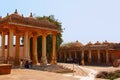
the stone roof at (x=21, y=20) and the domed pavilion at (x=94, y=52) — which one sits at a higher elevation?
the stone roof at (x=21, y=20)

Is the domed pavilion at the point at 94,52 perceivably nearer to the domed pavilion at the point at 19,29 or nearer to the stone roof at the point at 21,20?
the domed pavilion at the point at 19,29

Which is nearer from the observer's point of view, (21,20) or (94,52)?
(21,20)

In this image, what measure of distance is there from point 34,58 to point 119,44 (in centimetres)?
1910

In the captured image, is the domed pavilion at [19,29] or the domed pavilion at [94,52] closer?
the domed pavilion at [19,29]

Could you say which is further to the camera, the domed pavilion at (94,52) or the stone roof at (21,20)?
the domed pavilion at (94,52)

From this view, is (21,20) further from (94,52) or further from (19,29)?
(94,52)

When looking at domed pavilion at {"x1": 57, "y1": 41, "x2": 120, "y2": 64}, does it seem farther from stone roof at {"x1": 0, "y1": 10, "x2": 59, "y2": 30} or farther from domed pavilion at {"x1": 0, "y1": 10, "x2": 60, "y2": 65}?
stone roof at {"x1": 0, "y1": 10, "x2": 59, "y2": 30}

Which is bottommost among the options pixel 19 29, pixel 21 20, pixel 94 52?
pixel 94 52

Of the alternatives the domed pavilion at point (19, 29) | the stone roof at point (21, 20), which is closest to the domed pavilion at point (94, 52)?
the domed pavilion at point (19, 29)

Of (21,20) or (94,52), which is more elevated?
(21,20)

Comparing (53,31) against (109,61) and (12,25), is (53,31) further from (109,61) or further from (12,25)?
(109,61)

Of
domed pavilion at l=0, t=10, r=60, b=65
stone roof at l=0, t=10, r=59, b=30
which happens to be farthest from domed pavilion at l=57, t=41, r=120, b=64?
stone roof at l=0, t=10, r=59, b=30

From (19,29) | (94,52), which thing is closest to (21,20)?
(19,29)

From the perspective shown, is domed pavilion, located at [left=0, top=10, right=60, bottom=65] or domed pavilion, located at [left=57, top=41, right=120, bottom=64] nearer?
domed pavilion, located at [left=0, top=10, right=60, bottom=65]
